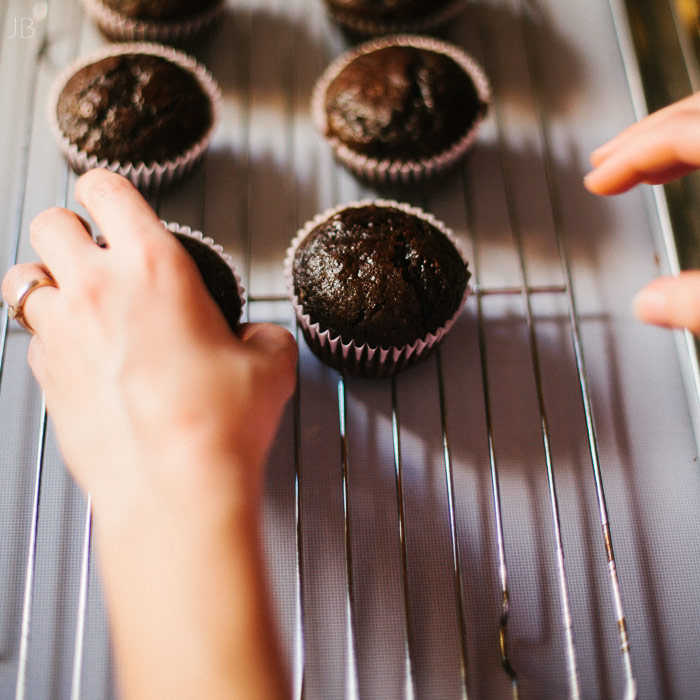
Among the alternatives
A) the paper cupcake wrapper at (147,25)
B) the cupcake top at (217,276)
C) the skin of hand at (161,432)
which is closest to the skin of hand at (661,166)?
the skin of hand at (161,432)

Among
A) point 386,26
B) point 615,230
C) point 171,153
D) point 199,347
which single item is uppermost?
point 386,26

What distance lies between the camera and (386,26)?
1767 mm

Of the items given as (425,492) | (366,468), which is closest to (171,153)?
(366,468)

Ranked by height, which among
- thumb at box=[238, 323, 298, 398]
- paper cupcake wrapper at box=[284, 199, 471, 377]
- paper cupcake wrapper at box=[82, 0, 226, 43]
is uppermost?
paper cupcake wrapper at box=[82, 0, 226, 43]

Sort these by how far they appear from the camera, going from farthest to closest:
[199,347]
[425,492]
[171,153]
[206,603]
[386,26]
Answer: [386,26]
[171,153]
[425,492]
[199,347]
[206,603]

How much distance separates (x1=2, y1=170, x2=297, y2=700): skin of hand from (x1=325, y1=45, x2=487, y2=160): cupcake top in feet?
2.22

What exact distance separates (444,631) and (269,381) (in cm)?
64

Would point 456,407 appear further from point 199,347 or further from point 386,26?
point 386,26

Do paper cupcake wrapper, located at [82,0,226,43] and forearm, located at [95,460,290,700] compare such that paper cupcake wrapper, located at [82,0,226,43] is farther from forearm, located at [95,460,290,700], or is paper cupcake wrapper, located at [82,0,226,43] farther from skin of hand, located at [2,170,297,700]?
forearm, located at [95,460,290,700]

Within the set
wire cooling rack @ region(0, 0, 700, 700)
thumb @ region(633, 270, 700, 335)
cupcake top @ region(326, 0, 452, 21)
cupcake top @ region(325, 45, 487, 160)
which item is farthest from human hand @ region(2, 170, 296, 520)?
cupcake top @ region(326, 0, 452, 21)

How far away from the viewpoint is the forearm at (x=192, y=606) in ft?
2.51

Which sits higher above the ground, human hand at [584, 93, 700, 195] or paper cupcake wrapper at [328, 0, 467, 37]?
paper cupcake wrapper at [328, 0, 467, 37]

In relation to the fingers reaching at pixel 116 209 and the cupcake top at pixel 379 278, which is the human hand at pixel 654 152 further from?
the fingers reaching at pixel 116 209

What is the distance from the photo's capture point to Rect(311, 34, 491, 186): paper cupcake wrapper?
154 cm
